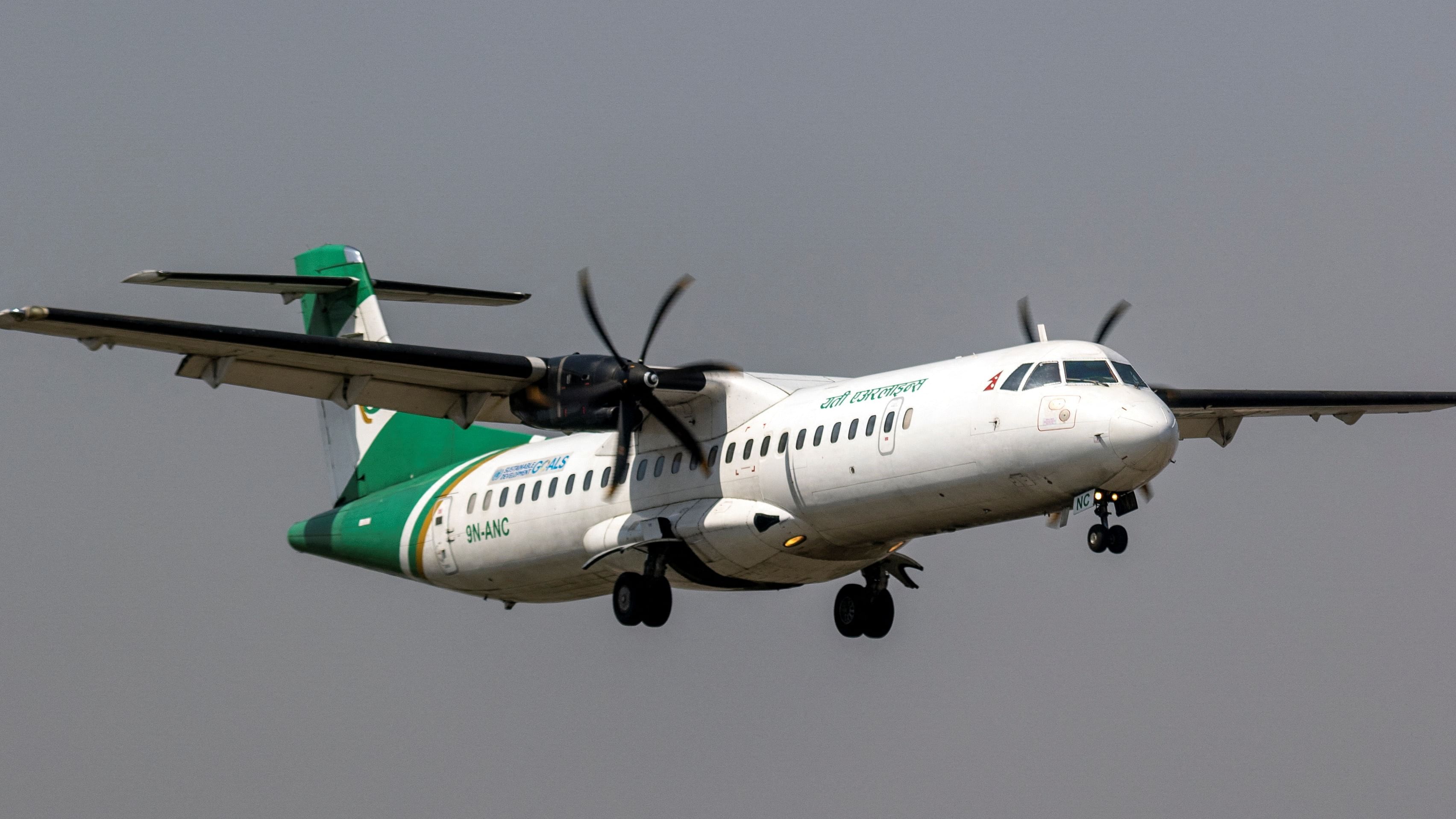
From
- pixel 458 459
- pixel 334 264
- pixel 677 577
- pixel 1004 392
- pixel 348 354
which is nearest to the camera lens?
pixel 1004 392

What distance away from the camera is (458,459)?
26062 mm

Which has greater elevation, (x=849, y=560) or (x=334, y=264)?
(x=334, y=264)

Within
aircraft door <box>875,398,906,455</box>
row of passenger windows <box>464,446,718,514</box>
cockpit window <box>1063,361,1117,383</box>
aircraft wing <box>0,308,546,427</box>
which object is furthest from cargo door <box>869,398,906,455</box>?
aircraft wing <box>0,308,546,427</box>

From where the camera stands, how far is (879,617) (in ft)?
76.1

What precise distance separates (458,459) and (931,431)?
8587 millimetres

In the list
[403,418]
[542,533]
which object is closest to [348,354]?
[542,533]

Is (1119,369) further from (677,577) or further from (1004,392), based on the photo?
(677,577)

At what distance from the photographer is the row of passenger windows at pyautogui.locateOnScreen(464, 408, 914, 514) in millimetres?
20484

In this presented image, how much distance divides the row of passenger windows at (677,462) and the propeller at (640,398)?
0.15 meters

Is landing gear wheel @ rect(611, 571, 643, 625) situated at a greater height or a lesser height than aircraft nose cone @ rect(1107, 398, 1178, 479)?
lesser

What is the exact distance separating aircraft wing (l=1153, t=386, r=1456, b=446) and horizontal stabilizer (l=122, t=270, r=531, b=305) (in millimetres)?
8934

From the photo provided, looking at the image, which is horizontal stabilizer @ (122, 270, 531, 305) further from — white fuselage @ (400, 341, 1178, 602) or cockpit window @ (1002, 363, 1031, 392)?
cockpit window @ (1002, 363, 1031, 392)

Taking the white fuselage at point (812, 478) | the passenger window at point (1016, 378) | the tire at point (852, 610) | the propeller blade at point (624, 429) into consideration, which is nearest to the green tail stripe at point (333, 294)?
the white fuselage at point (812, 478)

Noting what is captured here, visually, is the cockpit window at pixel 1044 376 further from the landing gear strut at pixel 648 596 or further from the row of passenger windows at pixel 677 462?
the landing gear strut at pixel 648 596
